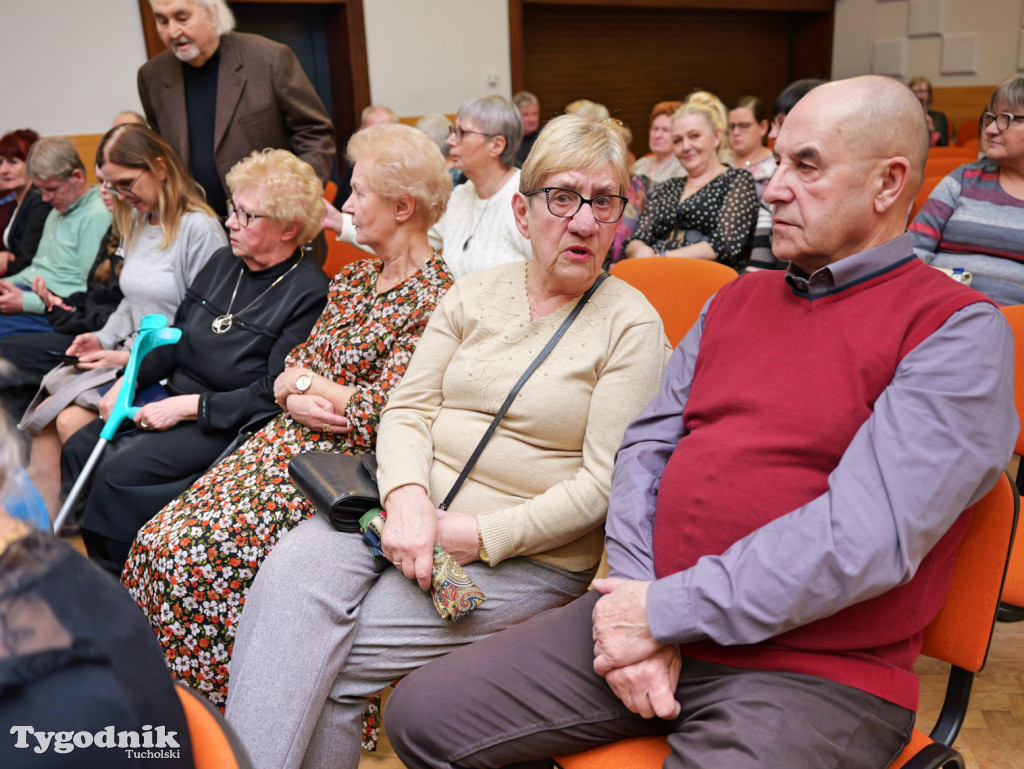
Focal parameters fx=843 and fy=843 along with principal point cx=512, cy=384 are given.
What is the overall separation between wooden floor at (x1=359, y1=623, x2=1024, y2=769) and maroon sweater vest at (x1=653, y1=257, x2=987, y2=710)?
79cm

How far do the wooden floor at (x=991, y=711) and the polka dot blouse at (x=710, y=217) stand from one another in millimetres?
1672

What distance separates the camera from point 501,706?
4.12 ft

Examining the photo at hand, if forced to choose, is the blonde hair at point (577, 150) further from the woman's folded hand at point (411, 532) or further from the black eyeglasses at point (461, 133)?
the black eyeglasses at point (461, 133)

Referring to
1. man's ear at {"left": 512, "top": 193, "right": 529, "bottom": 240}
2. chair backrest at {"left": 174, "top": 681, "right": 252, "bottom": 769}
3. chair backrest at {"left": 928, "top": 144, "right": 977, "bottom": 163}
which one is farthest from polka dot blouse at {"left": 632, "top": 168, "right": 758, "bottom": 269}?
chair backrest at {"left": 928, "top": 144, "right": 977, "bottom": 163}

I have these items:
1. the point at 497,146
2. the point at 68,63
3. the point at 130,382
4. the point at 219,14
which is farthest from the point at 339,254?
the point at 68,63

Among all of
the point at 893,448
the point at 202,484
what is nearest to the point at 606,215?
the point at 893,448

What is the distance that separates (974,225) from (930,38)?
8.26 metres

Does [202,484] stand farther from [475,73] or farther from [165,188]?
[475,73]

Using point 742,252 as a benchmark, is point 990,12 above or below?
above

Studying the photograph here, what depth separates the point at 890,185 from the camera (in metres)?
1.26

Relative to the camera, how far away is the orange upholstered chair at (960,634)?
1143 mm

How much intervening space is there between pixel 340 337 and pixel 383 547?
0.70 metres

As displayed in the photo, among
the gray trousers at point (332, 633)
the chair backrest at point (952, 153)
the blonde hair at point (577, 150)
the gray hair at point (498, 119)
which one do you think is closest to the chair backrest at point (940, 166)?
the chair backrest at point (952, 153)

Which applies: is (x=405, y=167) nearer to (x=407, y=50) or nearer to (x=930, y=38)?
(x=407, y=50)
